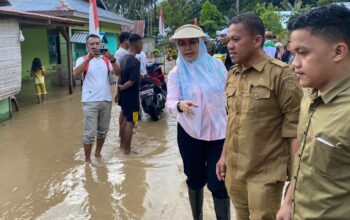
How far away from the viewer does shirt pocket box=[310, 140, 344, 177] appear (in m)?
1.53

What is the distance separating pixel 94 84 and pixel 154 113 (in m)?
3.26

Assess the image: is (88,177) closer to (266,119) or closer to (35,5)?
(266,119)

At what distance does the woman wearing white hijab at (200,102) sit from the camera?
128 inches

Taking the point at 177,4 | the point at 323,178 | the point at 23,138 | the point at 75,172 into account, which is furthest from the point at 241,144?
the point at 177,4

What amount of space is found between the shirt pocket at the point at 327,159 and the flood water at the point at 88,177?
253 centimetres

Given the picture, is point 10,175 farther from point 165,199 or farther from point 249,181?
point 249,181

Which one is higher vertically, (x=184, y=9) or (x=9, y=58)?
(x=184, y=9)

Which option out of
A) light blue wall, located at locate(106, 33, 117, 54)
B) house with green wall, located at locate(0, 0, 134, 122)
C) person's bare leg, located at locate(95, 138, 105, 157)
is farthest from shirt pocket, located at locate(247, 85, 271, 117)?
light blue wall, located at locate(106, 33, 117, 54)

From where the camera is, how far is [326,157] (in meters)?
1.57

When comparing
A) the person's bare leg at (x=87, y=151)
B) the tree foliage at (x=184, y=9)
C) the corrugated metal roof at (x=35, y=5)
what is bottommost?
the person's bare leg at (x=87, y=151)

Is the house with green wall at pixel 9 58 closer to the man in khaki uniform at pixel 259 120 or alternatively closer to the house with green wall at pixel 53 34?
the house with green wall at pixel 53 34

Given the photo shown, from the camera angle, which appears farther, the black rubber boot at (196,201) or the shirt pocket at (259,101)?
the black rubber boot at (196,201)

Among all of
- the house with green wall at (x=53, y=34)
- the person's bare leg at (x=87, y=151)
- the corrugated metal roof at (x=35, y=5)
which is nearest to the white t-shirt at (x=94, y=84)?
the person's bare leg at (x=87, y=151)

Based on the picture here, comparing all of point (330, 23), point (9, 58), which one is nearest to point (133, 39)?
point (9, 58)
